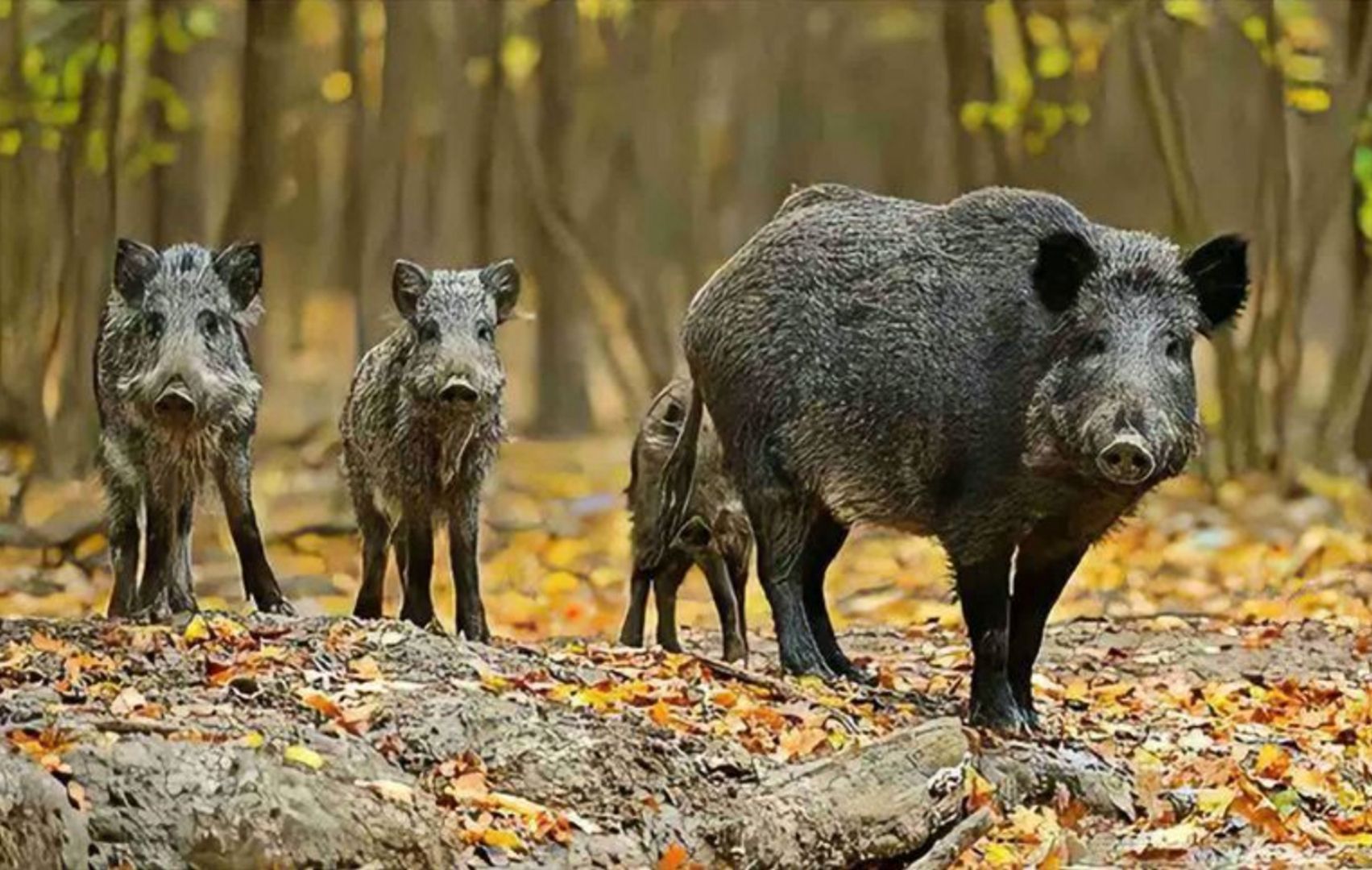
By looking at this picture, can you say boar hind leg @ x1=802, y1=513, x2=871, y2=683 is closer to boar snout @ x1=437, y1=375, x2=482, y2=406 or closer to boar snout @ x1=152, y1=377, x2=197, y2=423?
boar snout @ x1=437, y1=375, x2=482, y2=406

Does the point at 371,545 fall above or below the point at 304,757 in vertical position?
above

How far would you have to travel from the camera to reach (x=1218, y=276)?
902 cm

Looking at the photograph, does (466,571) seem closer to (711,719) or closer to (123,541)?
(123,541)

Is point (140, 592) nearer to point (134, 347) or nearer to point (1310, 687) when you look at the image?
point (134, 347)

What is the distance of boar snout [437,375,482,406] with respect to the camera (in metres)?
9.36

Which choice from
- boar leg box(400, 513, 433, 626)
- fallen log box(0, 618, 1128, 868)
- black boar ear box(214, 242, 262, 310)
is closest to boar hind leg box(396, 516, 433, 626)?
boar leg box(400, 513, 433, 626)

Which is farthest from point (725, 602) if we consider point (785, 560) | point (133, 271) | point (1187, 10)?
point (1187, 10)

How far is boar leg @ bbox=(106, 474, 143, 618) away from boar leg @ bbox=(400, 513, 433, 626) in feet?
3.36

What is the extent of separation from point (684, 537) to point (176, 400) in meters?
2.45

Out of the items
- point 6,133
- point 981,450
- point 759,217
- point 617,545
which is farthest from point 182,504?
point 759,217

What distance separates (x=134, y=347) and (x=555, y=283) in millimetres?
14025

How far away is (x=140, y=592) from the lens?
31.3 feet

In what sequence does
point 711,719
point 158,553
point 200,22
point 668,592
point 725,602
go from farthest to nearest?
point 200,22
point 668,592
point 725,602
point 158,553
point 711,719

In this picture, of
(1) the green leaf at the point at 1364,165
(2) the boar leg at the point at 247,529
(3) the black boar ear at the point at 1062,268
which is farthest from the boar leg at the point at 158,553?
(1) the green leaf at the point at 1364,165
